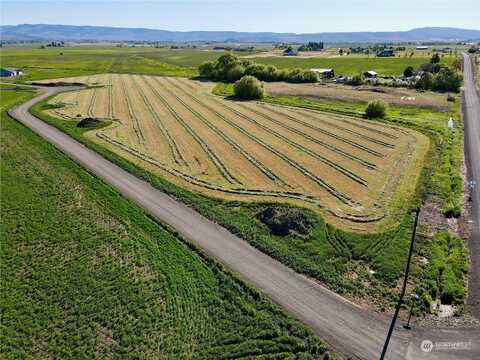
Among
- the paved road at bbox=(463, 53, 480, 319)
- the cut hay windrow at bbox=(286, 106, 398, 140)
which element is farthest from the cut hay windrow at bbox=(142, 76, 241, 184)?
the cut hay windrow at bbox=(286, 106, 398, 140)

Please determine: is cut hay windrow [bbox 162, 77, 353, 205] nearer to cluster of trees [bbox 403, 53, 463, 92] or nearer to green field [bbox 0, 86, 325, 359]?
green field [bbox 0, 86, 325, 359]

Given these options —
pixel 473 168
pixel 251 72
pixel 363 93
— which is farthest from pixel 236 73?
pixel 473 168

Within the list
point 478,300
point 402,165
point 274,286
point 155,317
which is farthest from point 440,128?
point 155,317

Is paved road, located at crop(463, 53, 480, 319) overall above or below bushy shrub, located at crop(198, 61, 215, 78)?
below

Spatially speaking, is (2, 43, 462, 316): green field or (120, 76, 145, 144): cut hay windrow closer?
(2, 43, 462, 316): green field

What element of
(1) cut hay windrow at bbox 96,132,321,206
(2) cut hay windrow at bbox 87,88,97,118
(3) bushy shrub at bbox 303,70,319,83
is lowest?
(1) cut hay windrow at bbox 96,132,321,206

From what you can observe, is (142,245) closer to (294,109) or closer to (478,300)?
(478,300)
